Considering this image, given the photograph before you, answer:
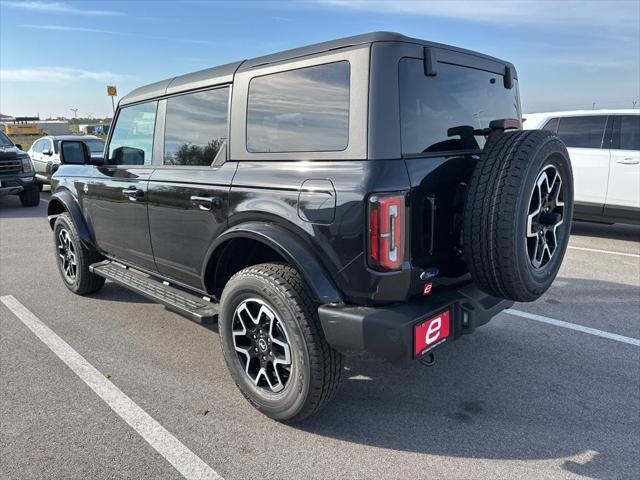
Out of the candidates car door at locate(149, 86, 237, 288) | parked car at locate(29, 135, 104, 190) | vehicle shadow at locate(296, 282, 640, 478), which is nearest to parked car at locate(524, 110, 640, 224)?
vehicle shadow at locate(296, 282, 640, 478)

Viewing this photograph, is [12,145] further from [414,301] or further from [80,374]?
[414,301]

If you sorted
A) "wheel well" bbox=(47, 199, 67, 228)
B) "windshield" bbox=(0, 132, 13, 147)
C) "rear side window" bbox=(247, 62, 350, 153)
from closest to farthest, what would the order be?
"rear side window" bbox=(247, 62, 350, 153) < "wheel well" bbox=(47, 199, 67, 228) < "windshield" bbox=(0, 132, 13, 147)

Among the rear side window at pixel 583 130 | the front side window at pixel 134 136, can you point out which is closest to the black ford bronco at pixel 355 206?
the front side window at pixel 134 136

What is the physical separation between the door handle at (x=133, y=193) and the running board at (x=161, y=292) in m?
0.67

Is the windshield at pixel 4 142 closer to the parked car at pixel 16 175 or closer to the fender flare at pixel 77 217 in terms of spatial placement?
the parked car at pixel 16 175

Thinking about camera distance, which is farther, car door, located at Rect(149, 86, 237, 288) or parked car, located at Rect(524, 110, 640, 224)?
parked car, located at Rect(524, 110, 640, 224)

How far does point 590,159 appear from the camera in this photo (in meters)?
7.49

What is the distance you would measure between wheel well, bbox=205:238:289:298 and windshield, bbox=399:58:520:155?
44.6 inches

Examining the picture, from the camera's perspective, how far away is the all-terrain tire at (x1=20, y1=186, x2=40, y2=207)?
39.2 feet

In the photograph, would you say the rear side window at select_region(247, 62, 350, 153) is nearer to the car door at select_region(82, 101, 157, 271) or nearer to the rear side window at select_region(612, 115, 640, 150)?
the car door at select_region(82, 101, 157, 271)

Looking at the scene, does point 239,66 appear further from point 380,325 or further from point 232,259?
point 380,325

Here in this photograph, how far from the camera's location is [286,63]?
9.30ft

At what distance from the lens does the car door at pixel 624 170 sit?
7117mm

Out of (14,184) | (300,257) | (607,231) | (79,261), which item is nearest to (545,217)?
(300,257)
